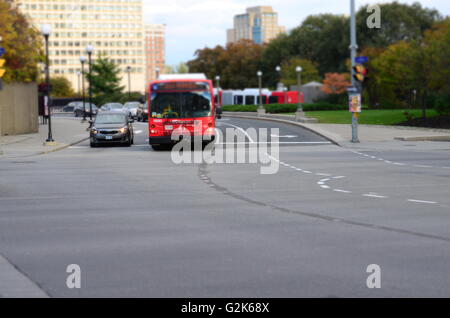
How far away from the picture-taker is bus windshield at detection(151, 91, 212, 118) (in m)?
30.4

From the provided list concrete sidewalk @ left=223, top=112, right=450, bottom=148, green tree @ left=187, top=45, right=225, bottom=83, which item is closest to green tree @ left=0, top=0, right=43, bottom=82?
concrete sidewalk @ left=223, top=112, right=450, bottom=148

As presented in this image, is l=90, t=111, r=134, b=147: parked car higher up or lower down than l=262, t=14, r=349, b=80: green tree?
lower down

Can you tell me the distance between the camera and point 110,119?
34531 millimetres

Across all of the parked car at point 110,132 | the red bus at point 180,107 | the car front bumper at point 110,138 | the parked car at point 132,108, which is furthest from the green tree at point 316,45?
the red bus at point 180,107

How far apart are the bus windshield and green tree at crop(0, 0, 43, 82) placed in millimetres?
19405

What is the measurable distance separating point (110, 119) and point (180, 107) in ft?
17.8

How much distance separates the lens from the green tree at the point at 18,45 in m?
46.4

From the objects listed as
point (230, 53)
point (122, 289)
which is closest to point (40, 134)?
point (122, 289)

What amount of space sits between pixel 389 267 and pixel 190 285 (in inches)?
91.9

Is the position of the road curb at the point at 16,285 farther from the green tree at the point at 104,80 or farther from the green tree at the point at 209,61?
the green tree at the point at 209,61

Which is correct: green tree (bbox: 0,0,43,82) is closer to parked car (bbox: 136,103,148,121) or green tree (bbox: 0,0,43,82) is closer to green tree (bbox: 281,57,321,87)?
parked car (bbox: 136,103,148,121)

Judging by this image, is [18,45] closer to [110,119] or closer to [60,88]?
[110,119]
